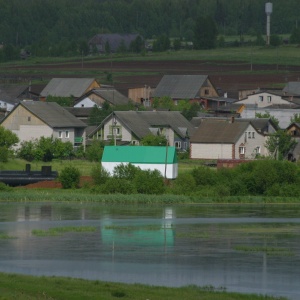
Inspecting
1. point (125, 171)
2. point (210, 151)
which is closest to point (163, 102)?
point (210, 151)

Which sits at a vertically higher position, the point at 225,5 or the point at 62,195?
the point at 225,5

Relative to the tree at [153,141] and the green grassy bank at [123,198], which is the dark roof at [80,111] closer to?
the tree at [153,141]

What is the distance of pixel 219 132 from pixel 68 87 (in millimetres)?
27157

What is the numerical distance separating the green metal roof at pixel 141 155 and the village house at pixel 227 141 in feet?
33.4

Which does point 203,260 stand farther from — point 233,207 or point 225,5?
point 225,5

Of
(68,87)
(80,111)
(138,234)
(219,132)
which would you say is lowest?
(138,234)

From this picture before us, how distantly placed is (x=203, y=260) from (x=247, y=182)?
730 inches

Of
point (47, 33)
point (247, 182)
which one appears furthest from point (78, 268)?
point (47, 33)

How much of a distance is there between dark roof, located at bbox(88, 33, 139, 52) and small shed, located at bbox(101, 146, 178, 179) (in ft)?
289

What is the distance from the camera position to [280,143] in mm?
63062

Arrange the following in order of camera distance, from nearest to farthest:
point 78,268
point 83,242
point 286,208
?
1. point 78,268
2. point 83,242
3. point 286,208

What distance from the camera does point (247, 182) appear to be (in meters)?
49.0

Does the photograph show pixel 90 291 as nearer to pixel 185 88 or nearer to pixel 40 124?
pixel 40 124

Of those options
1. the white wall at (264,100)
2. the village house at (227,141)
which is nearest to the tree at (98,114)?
the village house at (227,141)
